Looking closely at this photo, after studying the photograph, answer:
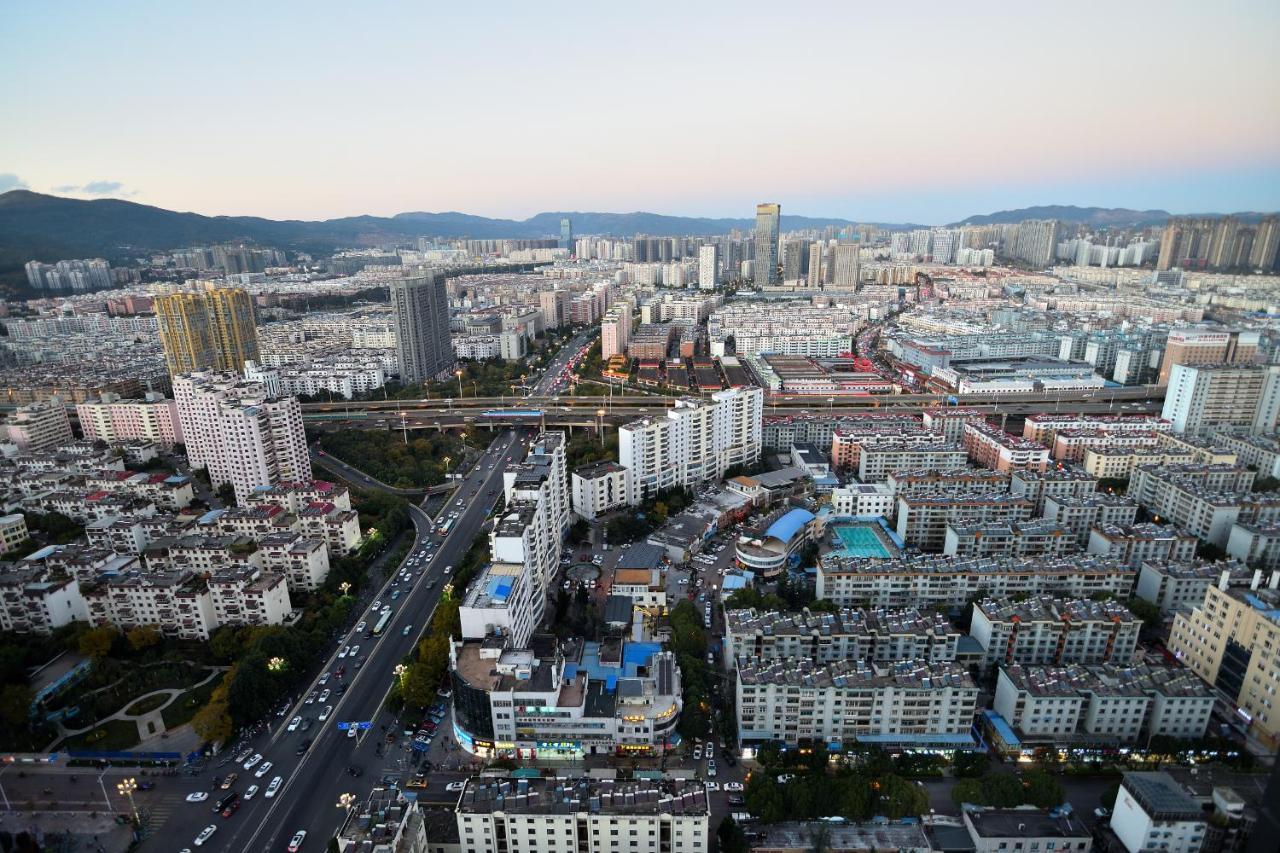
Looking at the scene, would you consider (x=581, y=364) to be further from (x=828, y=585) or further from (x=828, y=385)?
(x=828, y=585)

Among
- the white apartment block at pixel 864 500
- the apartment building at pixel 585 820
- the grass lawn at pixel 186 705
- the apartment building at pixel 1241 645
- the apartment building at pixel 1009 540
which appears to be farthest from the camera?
the white apartment block at pixel 864 500

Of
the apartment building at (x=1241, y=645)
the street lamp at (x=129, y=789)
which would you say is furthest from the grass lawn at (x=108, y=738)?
the apartment building at (x=1241, y=645)

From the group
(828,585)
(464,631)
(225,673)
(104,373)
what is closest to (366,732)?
(464,631)

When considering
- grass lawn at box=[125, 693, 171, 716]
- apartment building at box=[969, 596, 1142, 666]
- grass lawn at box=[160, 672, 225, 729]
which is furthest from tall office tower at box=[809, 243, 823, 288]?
grass lawn at box=[125, 693, 171, 716]

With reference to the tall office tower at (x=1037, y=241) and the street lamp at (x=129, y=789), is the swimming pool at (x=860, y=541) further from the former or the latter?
the tall office tower at (x=1037, y=241)

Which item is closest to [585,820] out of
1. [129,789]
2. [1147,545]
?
[129,789]
